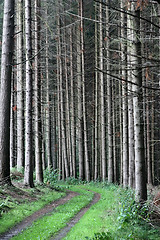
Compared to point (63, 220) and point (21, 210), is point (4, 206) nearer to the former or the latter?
point (21, 210)

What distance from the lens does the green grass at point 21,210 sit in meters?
7.49

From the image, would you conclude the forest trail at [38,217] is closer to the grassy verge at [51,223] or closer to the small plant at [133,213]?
the grassy verge at [51,223]

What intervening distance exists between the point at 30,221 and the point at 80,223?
1576 millimetres

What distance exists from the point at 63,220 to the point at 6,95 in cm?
544

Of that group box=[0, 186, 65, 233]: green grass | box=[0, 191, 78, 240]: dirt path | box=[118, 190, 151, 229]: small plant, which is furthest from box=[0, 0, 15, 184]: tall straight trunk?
box=[118, 190, 151, 229]: small plant

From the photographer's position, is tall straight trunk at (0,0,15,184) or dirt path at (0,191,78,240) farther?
tall straight trunk at (0,0,15,184)

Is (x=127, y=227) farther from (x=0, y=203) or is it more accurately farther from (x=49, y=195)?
(x=49, y=195)

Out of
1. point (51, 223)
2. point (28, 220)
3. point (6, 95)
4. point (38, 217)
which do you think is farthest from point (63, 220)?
point (6, 95)

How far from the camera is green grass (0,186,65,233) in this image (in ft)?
24.6

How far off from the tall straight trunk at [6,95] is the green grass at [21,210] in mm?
1496

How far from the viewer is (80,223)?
25.1 ft

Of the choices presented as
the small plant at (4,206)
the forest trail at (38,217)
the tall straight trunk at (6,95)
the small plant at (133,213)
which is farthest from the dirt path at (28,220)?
the small plant at (133,213)

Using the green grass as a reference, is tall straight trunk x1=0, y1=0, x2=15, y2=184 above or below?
above

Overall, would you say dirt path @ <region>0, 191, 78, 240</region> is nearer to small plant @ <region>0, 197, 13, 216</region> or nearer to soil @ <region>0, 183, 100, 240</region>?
soil @ <region>0, 183, 100, 240</region>
